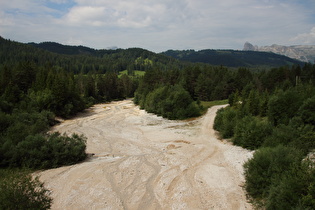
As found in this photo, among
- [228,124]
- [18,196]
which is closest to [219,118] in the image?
[228,124]

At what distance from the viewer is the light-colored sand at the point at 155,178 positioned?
1620 centimetres

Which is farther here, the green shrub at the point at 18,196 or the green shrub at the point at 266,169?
the green shrub at the point at 266,169

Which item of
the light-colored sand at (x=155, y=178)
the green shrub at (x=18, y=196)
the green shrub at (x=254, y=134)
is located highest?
the green shrub at (x=18, y=196)

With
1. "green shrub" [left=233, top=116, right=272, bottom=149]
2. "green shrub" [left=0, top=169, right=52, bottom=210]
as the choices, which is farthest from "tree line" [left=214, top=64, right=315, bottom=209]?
"green shrub" [left=0, top=169, right=52, bottom=210]

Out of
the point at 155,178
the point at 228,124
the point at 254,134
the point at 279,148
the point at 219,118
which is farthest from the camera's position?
the point at 219,118

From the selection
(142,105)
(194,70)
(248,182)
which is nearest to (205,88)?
(194,70)

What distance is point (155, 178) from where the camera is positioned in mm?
20812

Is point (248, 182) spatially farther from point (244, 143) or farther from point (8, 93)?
point (8, 93)

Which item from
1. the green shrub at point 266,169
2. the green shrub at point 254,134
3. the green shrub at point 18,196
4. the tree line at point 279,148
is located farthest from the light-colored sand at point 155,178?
the green shrub at point 18,196

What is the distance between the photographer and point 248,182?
Answer: 1686 centimetres

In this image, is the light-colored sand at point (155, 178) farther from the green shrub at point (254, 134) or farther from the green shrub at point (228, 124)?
the green shrub at point (228, 124)

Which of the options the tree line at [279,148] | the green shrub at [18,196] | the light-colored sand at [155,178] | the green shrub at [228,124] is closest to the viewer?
the green shrub at [18,196]

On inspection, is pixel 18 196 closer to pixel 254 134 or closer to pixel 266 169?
pixel 266 169

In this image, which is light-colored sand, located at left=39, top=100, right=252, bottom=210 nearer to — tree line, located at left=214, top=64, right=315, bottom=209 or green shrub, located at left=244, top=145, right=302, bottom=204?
green shrub, located at left=244, top=145, right=302, bottom=204
